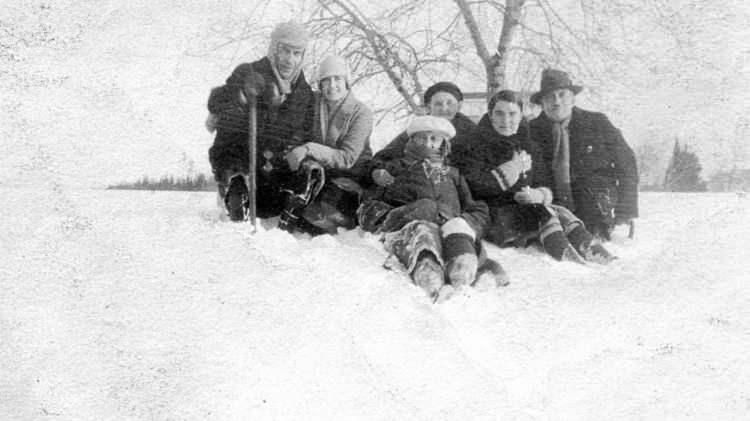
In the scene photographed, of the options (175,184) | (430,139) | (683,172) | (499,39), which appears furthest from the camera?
(499,39)

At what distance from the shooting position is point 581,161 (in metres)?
4.33

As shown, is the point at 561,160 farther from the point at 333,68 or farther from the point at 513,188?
the point at 333,68

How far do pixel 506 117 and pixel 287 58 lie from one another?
3.72ft

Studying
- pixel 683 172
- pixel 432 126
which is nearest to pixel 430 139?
pixel 432 126

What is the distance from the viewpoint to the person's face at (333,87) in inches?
163

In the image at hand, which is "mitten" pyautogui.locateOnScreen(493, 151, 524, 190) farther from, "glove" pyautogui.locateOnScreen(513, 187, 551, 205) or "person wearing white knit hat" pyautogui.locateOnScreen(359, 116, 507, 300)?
"person wearing white knit hat" pyautogui.locateOnScreen(359, 116, 507, 300)

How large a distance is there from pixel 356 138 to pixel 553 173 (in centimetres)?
105

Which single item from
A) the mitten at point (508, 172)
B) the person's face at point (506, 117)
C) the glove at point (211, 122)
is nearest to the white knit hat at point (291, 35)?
the glove at point (211, 122)

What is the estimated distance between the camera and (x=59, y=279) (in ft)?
12.1

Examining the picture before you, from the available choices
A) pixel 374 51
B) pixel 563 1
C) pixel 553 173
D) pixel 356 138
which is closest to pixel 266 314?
pixel 356 138

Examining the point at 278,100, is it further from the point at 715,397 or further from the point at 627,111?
the point at 715,397

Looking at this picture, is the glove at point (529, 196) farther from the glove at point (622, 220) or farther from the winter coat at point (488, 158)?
the glove at point (622, 220)

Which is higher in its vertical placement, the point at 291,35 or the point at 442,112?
the point at 291,35

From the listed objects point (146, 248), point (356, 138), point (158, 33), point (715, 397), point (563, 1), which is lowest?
point (715, 397)
